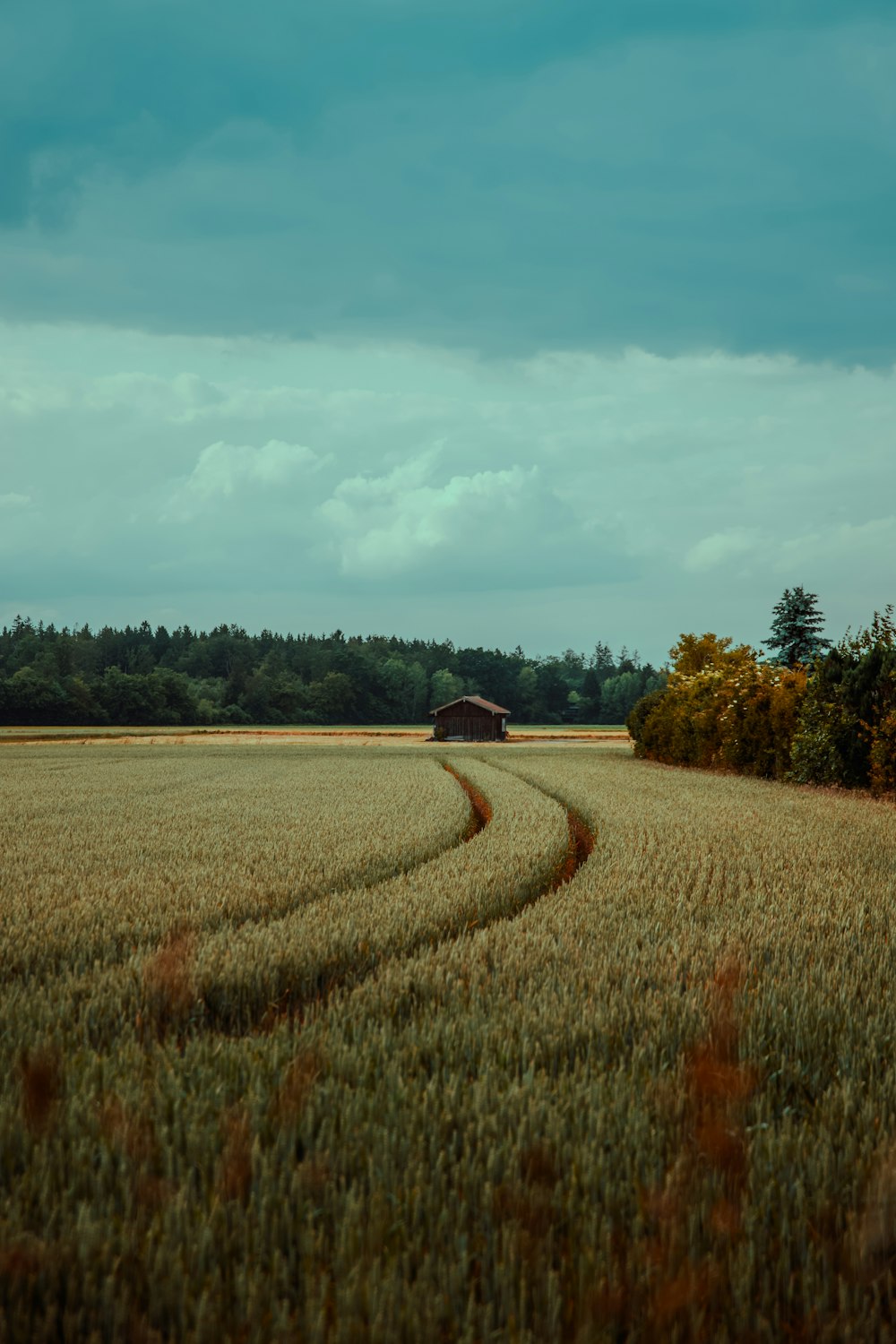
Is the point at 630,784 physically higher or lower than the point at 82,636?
lower

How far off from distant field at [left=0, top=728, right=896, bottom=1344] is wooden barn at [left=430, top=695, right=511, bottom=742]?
3231 inches

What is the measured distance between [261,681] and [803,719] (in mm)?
124269

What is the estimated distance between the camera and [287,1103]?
3373 mm

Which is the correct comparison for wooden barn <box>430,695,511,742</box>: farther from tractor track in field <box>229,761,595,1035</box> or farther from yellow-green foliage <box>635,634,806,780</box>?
tractor track in field <box>229,761,595,1035</box>

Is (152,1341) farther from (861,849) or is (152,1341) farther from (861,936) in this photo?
(861,849)

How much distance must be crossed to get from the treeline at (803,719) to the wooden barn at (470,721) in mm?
50302

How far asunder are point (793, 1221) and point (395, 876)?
6.88 meters

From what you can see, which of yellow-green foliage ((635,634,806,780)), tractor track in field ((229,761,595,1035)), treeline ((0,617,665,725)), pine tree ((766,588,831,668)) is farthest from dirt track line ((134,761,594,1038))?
treeline ((0,617,665,725))

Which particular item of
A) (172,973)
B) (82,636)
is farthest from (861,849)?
(82,636)

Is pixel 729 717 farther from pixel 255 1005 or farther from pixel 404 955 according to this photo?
pixel 255 1005

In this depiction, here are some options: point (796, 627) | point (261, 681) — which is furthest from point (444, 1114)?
point (261, 681)

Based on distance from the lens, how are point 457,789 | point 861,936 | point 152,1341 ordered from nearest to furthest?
1. point 152,1341
2. point 861,936
3. point 457,789

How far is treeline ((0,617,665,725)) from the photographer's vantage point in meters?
120

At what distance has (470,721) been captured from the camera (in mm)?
91250
